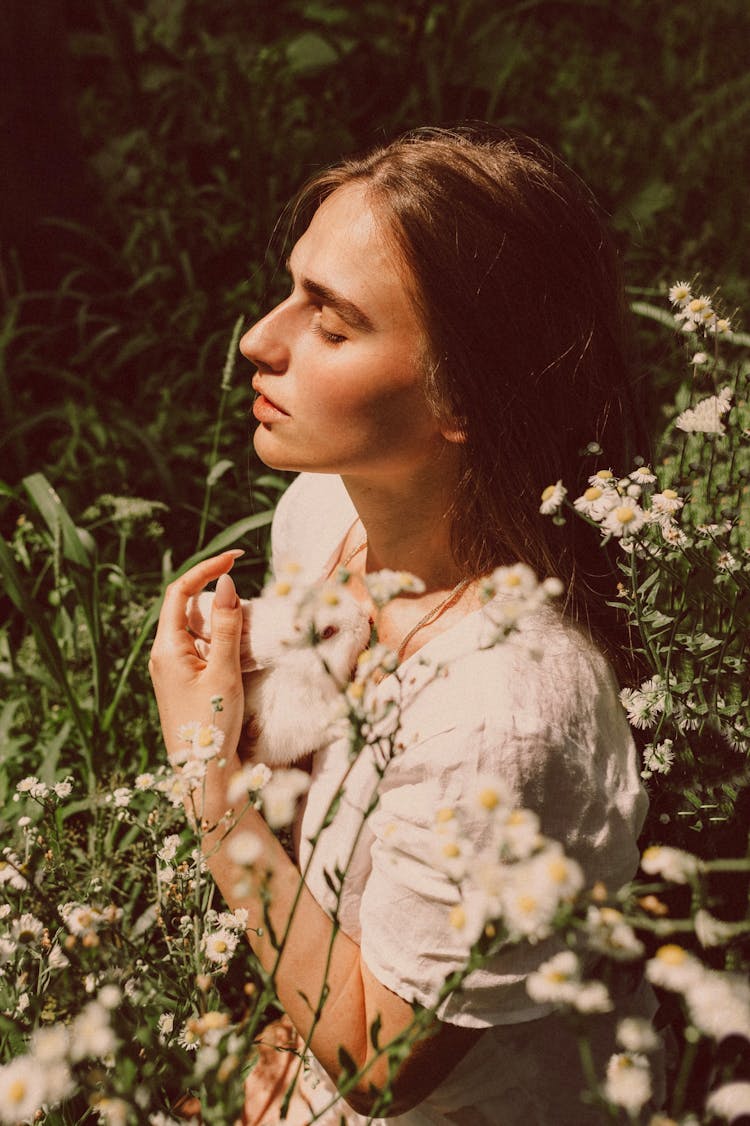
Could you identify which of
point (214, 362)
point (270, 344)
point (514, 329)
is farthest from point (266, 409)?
point (214, 362)

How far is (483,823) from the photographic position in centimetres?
115

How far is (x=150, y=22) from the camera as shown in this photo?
4.45m

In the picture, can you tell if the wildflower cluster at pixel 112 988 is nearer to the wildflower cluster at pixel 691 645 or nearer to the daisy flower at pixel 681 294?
the wildflower cluster at pixel 691 645

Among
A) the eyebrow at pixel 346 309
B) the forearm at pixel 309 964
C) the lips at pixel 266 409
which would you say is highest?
the eyebrow at pixel 346 309

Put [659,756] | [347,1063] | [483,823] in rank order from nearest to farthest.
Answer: [347,1063], [483,823], [659,756]

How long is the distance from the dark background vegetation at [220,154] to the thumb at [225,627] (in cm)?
105

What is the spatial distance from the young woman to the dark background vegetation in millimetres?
1084

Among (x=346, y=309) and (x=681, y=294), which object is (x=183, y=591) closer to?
(x=346, y=309)

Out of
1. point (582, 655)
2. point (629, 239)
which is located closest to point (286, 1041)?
point (582, 655)

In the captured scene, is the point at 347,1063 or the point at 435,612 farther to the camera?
the point at 435,612

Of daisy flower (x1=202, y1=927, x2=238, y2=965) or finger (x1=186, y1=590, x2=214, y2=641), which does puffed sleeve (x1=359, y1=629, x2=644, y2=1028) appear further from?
finger (x1=186, y1=590, x2=214, y2=641)

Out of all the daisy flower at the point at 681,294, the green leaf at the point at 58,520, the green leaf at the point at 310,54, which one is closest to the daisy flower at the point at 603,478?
the daisy flower at the point at 681,294

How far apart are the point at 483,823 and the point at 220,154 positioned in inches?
142

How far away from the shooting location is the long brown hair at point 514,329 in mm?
1398
